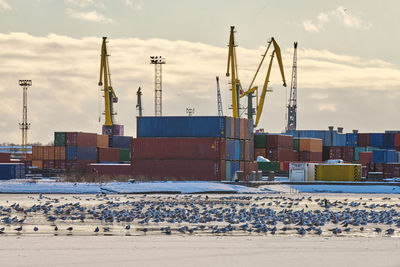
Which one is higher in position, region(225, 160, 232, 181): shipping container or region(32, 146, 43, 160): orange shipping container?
region(32, 146, 43, 160): orange shipping container

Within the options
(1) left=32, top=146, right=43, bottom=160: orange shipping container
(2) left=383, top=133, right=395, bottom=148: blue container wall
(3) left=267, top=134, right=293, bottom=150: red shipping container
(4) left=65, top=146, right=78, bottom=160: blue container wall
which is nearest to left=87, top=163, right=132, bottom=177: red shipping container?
(4) left=65, top=146, right=78, bottom=160: blue container wall

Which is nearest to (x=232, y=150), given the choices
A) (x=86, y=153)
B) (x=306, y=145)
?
(x=86, y=153)

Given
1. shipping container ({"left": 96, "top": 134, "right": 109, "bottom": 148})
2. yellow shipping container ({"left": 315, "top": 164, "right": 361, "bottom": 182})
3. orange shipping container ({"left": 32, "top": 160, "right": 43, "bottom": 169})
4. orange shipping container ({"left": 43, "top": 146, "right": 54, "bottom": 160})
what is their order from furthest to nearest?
shipping container ({"left": 96, "top": 134, "right": 109, "bottom": 148}) → orange shipping container ({"left": 32, "top": 160, "right": 43, "bottom": 169}) → orange shipping container ({"left": 43, "top": 146, "right": 54, "bottom": 160}) → yellow shipping container ({"left": 315, "top": 164, "right": 361, "bottom": 182})

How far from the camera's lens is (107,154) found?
113 meters

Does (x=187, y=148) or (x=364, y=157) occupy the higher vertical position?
(x=187, y=148)

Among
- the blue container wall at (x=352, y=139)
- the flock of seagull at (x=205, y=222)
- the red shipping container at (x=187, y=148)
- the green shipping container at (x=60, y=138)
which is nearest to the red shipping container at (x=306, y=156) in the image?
the blue container wall at (x=352, y=139)

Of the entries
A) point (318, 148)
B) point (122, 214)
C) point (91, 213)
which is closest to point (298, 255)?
point (122, 214)

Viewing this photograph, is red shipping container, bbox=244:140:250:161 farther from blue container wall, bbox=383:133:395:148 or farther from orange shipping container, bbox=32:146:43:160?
blue container wall, bbox=383:133:395:148

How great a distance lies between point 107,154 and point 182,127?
3752 centimetres

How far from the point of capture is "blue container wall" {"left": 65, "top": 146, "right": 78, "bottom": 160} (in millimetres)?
105688

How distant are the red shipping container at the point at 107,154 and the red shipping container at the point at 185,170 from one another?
34861 mm

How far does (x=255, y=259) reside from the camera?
742 inches

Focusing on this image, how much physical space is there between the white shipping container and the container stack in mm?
7690

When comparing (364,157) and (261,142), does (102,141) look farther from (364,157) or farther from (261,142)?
(364,157)
